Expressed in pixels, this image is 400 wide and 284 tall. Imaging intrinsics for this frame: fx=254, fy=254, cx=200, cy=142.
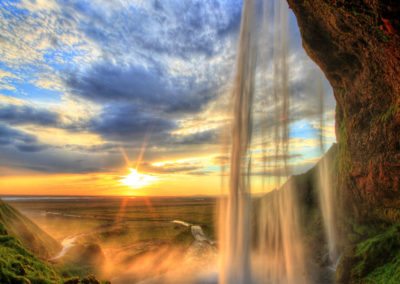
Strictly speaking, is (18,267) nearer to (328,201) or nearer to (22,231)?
(22,231)

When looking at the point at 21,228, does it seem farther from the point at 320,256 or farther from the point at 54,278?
the point at 320,256

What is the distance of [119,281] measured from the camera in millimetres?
21641

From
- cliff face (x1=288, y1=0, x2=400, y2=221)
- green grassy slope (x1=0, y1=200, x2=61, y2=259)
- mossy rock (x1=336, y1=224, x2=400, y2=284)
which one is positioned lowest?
mossy rock (x1=336, y1=224, x2=400, y2=284)

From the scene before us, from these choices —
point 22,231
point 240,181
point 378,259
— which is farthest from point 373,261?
point 22,231

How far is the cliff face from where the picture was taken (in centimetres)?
1709

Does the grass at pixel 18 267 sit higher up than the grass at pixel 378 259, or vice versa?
the grass at pixel 18 267

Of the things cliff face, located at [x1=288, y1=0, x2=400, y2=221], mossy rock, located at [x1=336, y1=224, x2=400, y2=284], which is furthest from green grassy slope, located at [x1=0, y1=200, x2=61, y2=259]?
cliff face, located at [x1=288, y1=0, x2=400, y2=221]

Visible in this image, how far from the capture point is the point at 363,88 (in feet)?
81.8

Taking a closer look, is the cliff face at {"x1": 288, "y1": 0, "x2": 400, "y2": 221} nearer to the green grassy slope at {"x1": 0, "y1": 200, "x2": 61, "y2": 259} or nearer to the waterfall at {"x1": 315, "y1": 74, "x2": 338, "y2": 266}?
the waterfall at {"x1": 315, "y1": 74, "x2": 338, "y2": 266}

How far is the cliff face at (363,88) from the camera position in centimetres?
1709

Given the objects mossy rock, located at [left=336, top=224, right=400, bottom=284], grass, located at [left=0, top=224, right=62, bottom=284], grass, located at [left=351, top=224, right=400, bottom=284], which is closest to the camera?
grass, located at [left=0, top=224, right=62, bottom=284]

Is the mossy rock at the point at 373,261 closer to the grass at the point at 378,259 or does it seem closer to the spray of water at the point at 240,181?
the grass at the point at 378,259

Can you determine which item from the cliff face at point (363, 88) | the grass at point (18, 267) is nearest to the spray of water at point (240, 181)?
the cliff face at point (363, 88)

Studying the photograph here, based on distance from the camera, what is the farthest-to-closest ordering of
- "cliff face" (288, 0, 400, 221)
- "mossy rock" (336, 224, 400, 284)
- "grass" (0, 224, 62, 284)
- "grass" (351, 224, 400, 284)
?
"cliff face" (288, 0, 400, 221), "mossy rock" (336, 224, 400, 284), "grass" (351, 224, 400, 284), "grass" (0, 224, 62, 284)
